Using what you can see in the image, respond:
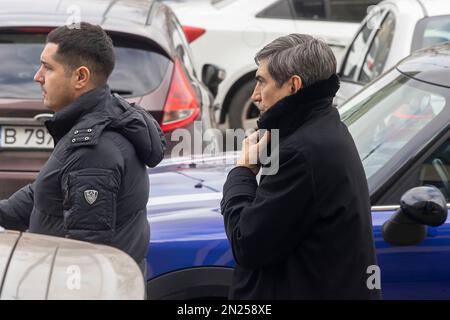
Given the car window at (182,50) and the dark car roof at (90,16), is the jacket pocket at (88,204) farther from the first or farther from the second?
the car window at (182,50)

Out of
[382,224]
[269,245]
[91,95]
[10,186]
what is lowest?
[10,186]

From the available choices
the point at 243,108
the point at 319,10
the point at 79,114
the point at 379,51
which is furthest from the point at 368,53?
the point at 79,114

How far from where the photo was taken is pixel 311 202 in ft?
9.07

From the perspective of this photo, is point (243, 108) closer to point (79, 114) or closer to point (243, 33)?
point (243, 33)

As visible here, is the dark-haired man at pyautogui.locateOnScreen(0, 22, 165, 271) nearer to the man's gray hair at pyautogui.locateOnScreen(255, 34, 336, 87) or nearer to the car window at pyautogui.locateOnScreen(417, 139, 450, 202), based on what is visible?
the man's gray hair at pyautogui.locateOnScreen(255, 34, 336, 87)

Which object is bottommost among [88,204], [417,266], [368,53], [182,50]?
[368,53]

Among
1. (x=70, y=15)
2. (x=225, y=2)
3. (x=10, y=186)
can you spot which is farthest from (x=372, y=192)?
(x=225, y=2)

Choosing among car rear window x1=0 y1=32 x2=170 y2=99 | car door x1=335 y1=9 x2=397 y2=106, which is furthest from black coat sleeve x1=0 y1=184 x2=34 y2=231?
car door x1=335 y1=9 x2=397 y2=106

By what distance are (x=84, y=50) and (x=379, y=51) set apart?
4344 mm

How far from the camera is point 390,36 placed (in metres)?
7.05

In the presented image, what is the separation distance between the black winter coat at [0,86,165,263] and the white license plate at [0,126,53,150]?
2.24 metres

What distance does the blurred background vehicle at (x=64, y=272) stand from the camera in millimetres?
2437

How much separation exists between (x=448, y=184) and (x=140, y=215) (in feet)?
4.34
